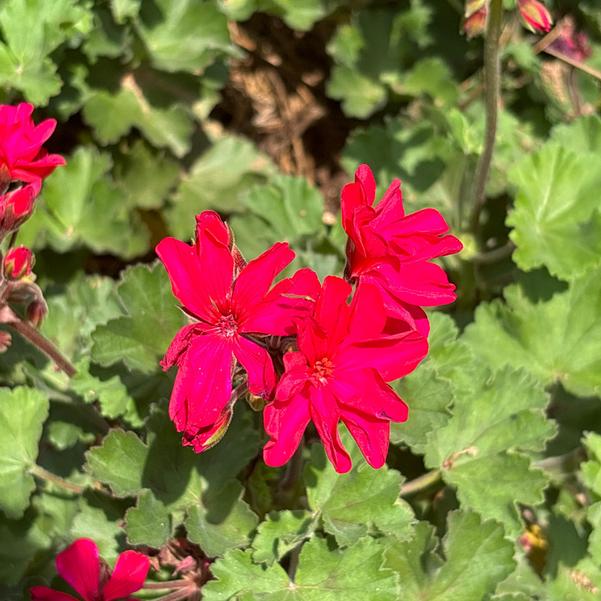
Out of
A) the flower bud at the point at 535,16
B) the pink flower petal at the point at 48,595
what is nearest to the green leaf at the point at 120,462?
the pink flower petal at the point at 48,595

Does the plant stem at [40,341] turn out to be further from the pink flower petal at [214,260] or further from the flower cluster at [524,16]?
the flower cluster at [524,16]

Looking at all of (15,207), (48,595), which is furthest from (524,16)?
(48,595)

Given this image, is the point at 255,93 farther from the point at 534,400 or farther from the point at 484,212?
the point at 534,400

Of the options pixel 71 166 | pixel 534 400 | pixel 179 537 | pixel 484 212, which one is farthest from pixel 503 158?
pixel 179 537

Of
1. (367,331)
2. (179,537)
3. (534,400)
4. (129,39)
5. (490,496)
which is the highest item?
(367,331)

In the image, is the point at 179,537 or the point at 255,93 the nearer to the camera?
the point at 179,537

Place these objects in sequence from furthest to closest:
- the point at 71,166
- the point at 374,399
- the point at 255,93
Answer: the point at 255,93
the point at 71,166
the point at 374,399
